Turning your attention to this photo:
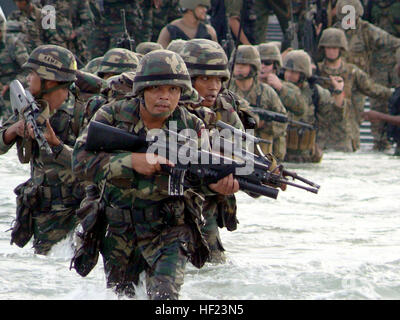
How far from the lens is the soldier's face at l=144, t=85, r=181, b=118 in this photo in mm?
7445

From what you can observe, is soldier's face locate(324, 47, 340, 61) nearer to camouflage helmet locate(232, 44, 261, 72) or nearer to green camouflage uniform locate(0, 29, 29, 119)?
camouflage helmet locate(232, 44, 261, 72)

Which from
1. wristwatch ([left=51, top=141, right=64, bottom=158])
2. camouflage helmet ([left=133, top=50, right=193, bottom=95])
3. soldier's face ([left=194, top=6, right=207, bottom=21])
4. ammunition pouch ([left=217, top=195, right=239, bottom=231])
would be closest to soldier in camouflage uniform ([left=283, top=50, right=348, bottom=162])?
soldier's face ([left=194, top=6, right=207, bottom=21])

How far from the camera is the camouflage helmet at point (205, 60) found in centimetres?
930

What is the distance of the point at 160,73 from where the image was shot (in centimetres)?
743

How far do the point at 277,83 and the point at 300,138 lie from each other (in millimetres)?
1085

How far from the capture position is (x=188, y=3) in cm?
1644

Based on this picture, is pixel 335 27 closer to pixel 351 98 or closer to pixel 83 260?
pixel 351 98

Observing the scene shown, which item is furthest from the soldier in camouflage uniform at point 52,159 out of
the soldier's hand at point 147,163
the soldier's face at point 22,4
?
the soldier's face at point 22,4

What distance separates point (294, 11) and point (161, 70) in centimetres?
1277

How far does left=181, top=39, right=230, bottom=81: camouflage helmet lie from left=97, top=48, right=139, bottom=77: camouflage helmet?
1231 mm


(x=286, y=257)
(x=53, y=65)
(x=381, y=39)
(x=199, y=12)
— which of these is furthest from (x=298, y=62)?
(x=53, y=65)

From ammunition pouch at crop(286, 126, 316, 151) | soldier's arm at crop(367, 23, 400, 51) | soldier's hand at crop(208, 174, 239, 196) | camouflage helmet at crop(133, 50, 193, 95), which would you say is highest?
camouflage helmet at crop(133, 50, 193, 95)

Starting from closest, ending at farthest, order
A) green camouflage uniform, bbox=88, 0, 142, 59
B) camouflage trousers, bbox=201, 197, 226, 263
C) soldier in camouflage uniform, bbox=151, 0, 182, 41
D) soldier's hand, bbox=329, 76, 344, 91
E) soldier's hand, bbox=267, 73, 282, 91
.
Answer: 1. camouflage trousers, bbox=201, 197, 226, 263
2. soldier's hand, bbox=267, 73, 282, 91
3. green camouflage uniform, bbox=88, 0, 142, 59
4. soldier's hand, bbox=329, 76, 344, 91
5. soldier in camouflage uniform, bbox=151, 0, 182, 41

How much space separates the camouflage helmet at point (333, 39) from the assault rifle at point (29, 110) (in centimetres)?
948
